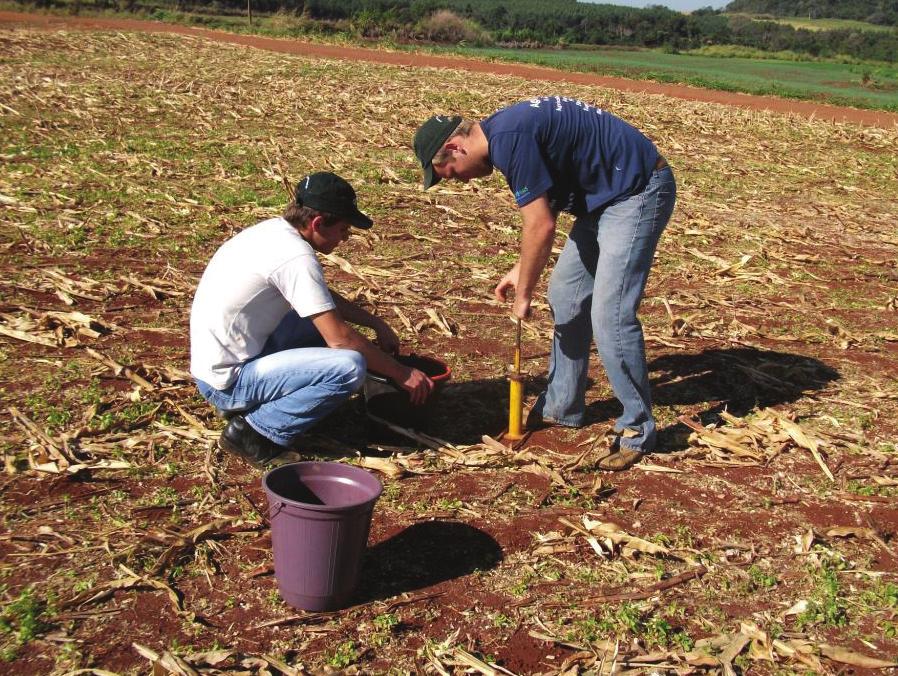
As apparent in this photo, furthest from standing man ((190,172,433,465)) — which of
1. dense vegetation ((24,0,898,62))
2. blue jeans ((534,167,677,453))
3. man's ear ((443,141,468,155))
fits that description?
dense vegetation ((24,0,898,62))

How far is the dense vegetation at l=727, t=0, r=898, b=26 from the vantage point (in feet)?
253

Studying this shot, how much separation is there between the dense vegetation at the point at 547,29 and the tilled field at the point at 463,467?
105ft

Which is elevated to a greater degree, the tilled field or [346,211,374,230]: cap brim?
[346,211,374,230]: cap brim

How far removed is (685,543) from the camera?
4629 millimetres

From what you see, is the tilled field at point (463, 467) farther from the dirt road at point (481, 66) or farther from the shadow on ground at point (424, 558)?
the dirt road at point (481, 66)

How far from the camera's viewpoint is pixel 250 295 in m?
4.79

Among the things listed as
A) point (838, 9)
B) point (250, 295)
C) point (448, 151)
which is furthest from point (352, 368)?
point (838, 9)

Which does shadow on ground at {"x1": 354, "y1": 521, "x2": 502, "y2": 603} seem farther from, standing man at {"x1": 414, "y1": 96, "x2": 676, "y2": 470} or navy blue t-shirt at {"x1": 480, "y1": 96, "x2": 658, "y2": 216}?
navy blue t-shirt at {"x1": 480, "y1": 96, "x2": 658, "y2": 216}

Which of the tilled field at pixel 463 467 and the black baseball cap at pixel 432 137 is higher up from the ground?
the black baseball cap at pixel 432 137

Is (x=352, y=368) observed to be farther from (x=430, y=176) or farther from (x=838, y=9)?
(x=838, y=9)

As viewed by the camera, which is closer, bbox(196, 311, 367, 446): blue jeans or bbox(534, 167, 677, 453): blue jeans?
bbox(196, 311, 367, 446): blue jeans

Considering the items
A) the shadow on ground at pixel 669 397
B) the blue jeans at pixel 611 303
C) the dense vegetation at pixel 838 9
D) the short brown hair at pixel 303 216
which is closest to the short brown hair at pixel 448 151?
the short brown hair at pixel 303 216

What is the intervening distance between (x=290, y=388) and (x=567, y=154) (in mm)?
1851

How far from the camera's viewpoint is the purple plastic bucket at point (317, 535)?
12.2 feet
